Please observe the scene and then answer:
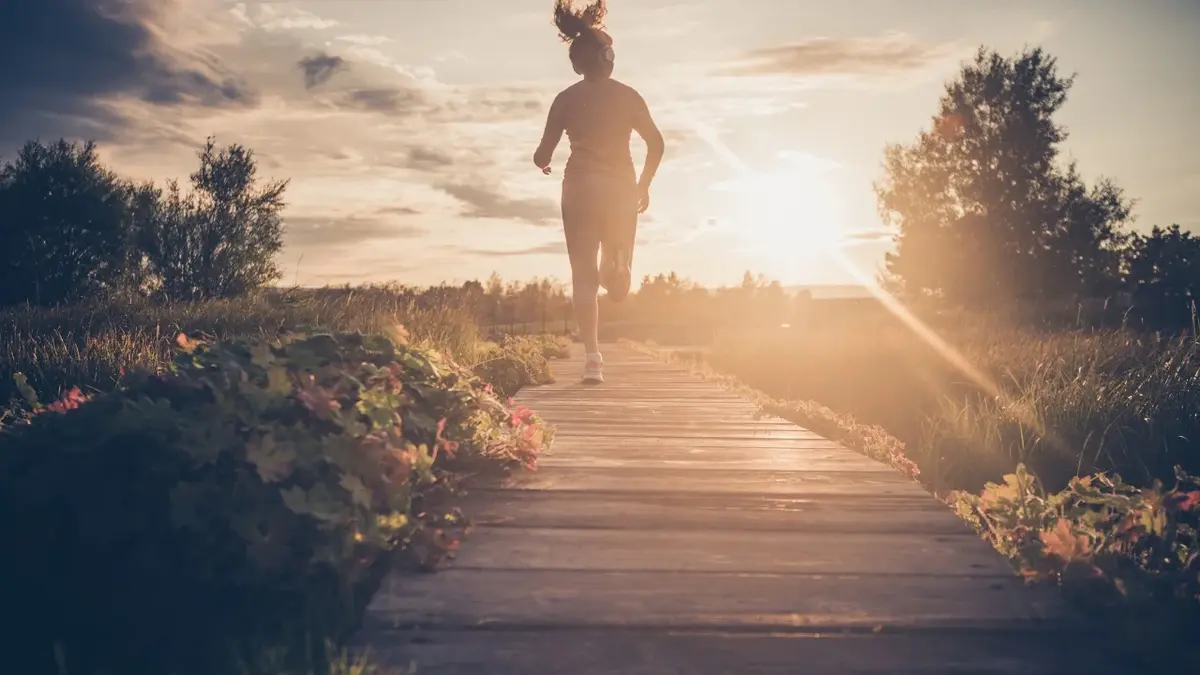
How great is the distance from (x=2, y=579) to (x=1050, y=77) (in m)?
33.2

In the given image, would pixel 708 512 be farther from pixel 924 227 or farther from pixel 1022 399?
pixel 924 227

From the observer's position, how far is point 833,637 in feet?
6.09

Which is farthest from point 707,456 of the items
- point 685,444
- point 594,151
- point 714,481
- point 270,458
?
point 594,151

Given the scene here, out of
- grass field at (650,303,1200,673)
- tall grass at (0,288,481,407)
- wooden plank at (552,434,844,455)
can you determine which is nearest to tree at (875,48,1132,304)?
grass field at (650,303,1200,673)

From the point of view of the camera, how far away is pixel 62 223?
32.1 metres

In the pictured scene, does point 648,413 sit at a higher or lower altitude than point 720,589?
higher

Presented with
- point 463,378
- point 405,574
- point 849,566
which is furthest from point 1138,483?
point 405,574

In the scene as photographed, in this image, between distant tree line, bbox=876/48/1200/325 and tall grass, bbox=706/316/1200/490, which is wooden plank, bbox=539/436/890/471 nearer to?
tall grass, bbox=706/316/1200/490

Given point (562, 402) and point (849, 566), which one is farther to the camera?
point (562, 402)

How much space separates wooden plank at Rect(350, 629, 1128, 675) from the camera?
173cm

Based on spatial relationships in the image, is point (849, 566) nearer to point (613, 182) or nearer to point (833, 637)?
point (833, 637)

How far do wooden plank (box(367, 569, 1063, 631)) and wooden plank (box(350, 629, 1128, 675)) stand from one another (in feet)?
0.14

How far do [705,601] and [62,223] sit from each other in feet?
122

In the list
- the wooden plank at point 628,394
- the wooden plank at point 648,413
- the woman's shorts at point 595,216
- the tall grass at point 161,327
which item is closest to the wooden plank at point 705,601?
the tall grass at point 161,327
